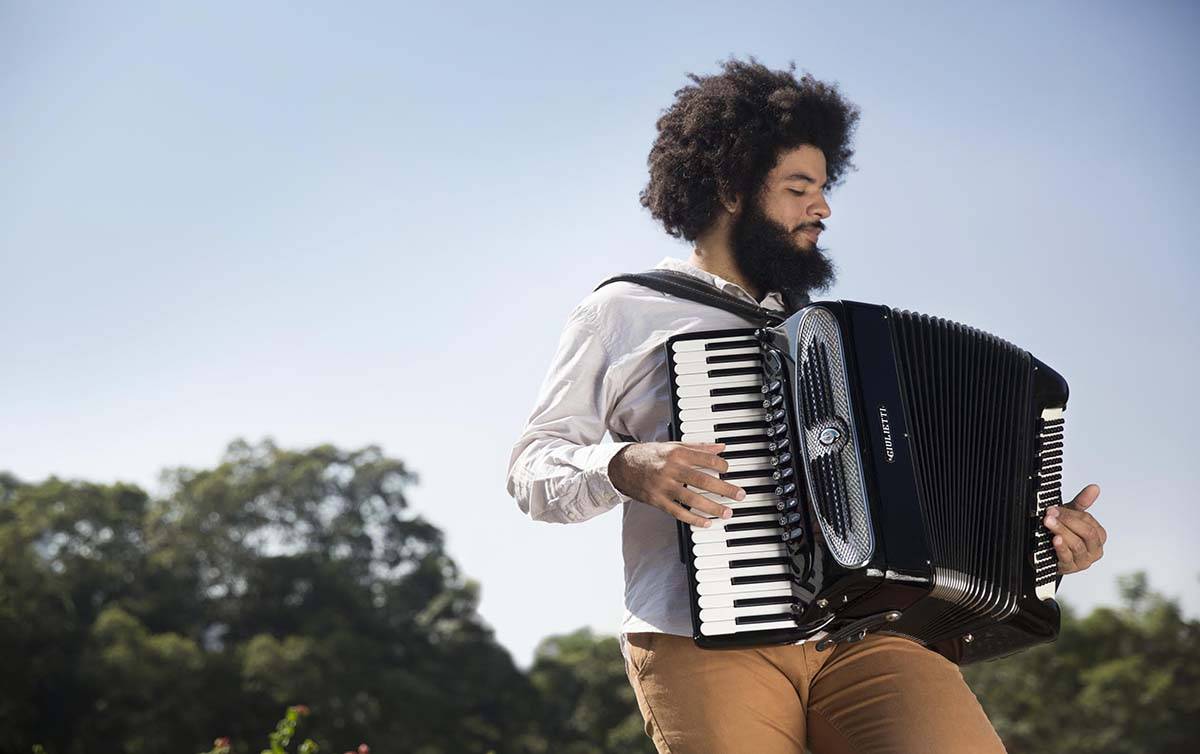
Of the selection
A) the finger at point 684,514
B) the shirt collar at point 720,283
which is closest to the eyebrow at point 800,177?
the shirt collar at point 720,283

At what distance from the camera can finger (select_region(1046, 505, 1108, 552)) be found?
2.04m

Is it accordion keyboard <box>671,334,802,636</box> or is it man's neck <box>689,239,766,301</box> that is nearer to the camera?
accordion keyboard <box>671,334,802,636</box>

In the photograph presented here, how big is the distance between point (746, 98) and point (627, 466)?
971 mm

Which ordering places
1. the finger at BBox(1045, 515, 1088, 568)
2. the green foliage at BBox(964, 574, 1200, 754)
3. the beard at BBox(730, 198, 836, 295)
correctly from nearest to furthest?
the finger at BBox(1045, 515, 1088, 568)
the beard at BBox(730, 198, 836, 295)
the green foliage at BBox(964, 574, 1200, 754)

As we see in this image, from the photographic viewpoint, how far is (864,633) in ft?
6.05

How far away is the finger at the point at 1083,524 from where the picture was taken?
6.69 feet

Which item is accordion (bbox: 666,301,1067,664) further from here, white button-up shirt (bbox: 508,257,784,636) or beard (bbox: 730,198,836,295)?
beard (bbox: 730,198,836,295)

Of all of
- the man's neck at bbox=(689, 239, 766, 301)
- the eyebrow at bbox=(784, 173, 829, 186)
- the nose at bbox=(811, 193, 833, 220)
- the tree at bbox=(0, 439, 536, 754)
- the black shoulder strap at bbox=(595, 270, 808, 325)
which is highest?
the eyebrow at bbox=(784, 173, 829, 186)

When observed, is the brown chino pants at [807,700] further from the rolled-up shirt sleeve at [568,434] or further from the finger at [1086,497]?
the finger at [1086,497]

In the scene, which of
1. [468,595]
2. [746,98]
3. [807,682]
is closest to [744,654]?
[807,682]

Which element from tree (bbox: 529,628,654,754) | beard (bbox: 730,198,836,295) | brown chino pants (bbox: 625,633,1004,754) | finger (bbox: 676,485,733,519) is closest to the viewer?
finger (bbox: 676,485,733,519)

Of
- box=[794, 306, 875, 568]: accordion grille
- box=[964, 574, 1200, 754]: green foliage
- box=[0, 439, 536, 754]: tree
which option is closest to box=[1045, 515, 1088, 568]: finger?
box=[794, 306, 875, 568]: accordion grille

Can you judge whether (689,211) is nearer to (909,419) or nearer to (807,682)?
(909,419)

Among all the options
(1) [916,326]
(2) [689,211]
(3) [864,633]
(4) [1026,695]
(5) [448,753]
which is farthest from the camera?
(5) [448,753]
